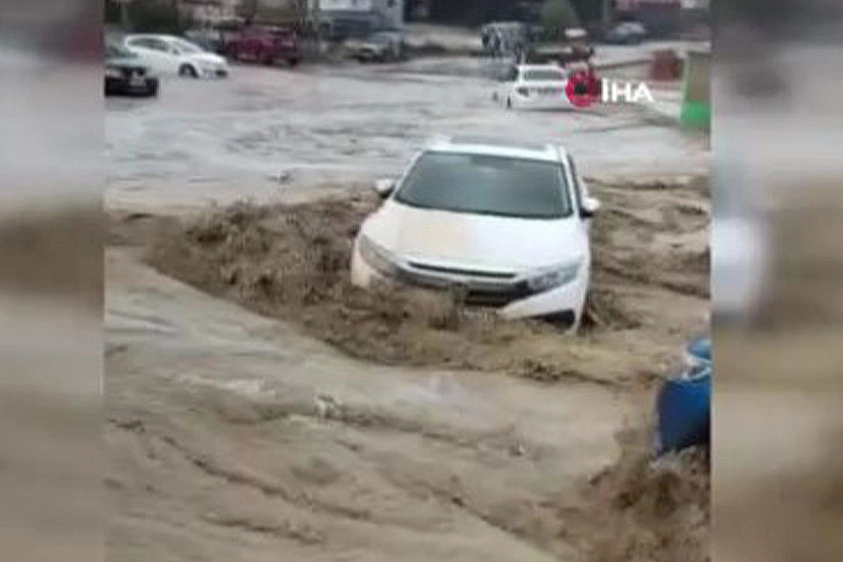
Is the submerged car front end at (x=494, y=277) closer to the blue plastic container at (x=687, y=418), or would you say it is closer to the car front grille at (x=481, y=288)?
the car front grille at (x=481, y=288)

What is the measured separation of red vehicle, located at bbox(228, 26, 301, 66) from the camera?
2.23m

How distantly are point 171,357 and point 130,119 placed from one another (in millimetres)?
397

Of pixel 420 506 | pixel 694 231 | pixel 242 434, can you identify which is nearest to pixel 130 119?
pixel 242 434

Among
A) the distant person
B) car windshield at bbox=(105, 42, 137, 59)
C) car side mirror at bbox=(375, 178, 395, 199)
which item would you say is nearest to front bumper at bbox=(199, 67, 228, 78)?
car windshield at bbox=(105, 42, 137, 59)

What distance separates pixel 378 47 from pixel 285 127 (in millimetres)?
201

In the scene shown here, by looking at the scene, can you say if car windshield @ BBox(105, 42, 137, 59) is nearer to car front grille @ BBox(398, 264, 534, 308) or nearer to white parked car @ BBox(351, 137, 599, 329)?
white parked car @ BBox(351, 137, 599, 329)

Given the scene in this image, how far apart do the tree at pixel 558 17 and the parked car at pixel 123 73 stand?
64cm

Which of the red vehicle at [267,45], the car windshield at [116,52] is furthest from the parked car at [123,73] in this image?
the red vehicle at [267,45]

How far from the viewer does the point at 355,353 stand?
7.25 ft

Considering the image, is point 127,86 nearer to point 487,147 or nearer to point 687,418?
point 487,147

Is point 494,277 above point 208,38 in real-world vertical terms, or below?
below

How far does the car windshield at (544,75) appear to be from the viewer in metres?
2.17

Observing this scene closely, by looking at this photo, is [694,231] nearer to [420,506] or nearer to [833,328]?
[833,328]

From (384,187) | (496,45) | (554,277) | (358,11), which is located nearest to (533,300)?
(554,277)
